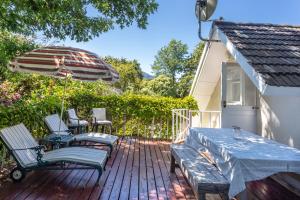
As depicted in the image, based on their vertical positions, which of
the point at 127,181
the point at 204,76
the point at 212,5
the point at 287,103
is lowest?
the point at 127,181

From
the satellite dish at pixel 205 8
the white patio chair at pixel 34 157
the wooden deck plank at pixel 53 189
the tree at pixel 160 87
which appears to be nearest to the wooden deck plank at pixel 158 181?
the white patio chair at pixel 34 157

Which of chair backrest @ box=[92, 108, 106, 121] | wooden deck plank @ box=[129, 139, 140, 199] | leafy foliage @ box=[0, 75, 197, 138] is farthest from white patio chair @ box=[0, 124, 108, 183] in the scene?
leafy foliage @ box=[0, 75, 197, 138]

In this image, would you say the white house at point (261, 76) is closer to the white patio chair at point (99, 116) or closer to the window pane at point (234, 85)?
the window pane at point (234, 85)

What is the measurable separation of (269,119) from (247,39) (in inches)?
67.3

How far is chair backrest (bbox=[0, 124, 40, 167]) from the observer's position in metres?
4.38

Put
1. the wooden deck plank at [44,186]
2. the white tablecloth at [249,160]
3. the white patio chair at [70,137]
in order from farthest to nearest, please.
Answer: the white patio chair at [70,137] < the wooden deck plank at [44,186] < the white tablecloth at [249,160]

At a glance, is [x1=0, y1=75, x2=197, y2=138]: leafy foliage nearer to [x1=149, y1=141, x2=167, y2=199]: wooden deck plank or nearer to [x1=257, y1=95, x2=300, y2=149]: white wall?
[x1=149, y1=141, x2=167, y2=199]: wooden deck plank

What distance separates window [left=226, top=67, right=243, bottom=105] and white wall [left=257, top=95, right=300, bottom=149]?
2.70ft

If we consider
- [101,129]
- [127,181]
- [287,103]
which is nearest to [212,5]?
[287,103]

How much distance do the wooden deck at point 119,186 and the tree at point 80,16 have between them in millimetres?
3607

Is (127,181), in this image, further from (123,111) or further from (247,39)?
(123,111)

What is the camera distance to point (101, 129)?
395 inches

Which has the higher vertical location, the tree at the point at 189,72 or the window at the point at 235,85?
the tree at the point at 189,72

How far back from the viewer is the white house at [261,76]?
167 inches
